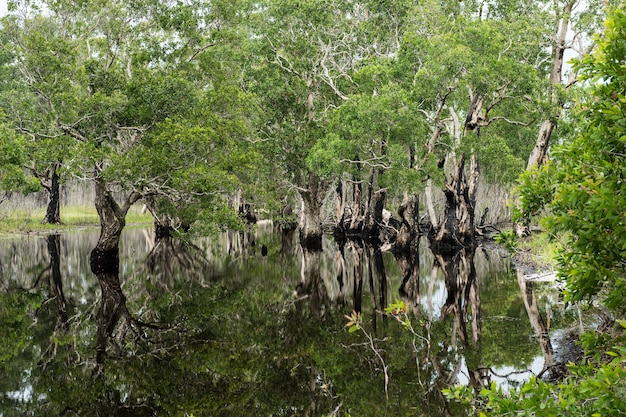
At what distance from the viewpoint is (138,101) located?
23.1 metres

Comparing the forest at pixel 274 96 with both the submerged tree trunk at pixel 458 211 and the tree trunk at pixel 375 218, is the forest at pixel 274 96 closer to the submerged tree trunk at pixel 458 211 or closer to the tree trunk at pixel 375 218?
the submerged tree trunk at pixel 458 211

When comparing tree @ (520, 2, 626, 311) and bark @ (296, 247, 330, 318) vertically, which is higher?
tree @ (520, 2, 626, 311)

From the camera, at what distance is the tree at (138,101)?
22.2 metres

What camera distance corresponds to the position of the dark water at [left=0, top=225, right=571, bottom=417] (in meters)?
9.05

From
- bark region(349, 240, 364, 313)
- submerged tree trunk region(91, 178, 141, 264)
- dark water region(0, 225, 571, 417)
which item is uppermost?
submerged tree trunk region(91, 178, 141, 264)

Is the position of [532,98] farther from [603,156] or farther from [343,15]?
[603,156]

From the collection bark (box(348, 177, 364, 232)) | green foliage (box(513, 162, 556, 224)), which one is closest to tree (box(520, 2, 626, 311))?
green foliage (box(513, 162, 556, 224))

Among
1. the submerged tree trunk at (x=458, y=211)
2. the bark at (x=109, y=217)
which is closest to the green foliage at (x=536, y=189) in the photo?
the bark at (x=109, y=217)

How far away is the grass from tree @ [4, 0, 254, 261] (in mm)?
19144

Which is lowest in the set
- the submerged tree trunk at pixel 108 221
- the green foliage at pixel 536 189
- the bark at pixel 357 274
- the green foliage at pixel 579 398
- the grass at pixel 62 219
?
the grass at pixel 62 219

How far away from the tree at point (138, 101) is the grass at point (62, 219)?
19144mm

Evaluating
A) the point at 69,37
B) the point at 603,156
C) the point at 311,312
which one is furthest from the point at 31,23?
the point at 603,156

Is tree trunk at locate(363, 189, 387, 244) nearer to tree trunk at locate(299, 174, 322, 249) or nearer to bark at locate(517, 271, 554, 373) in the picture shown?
tree trunk at locate(299, 174, 322, 249)

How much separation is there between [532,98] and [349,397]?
2156 centimetres
